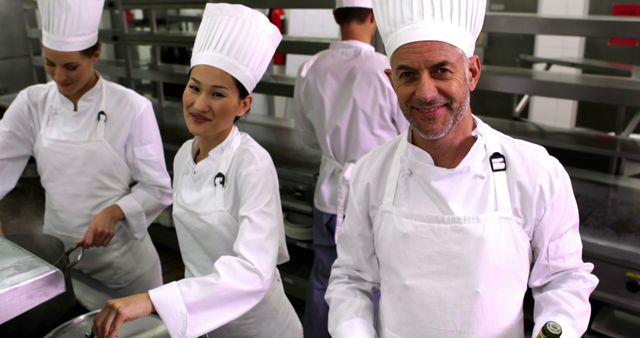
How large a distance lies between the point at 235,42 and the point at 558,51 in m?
3.66

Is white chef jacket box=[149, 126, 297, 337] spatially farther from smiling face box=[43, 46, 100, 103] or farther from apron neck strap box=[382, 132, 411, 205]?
smiling face box=[43, 46, 100, 103]

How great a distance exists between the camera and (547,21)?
183 centimetres

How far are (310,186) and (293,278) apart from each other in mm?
537

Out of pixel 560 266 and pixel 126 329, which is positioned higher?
pixel 560 266

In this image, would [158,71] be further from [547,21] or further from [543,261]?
[543,261]

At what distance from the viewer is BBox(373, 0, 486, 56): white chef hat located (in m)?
0.97

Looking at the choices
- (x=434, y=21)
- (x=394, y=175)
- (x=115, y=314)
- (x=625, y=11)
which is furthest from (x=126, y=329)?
(x=625, y=11)

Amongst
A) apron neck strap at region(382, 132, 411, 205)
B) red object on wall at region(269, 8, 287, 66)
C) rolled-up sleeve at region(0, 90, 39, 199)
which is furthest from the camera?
red object on wall at region(269, 8, 287, 66)

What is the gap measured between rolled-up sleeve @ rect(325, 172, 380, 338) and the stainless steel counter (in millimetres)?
519

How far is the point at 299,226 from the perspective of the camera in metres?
2.67

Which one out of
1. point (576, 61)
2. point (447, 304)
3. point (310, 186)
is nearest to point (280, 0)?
point (310, 186)

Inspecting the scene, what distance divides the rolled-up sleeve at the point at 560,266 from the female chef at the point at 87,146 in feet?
3.95

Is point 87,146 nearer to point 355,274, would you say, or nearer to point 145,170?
point 145,170

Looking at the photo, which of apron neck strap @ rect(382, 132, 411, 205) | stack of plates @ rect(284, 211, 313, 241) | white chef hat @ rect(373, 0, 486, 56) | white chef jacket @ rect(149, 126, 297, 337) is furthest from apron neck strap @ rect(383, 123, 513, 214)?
stack of plates @ rect(284, 211, 313, 241)
